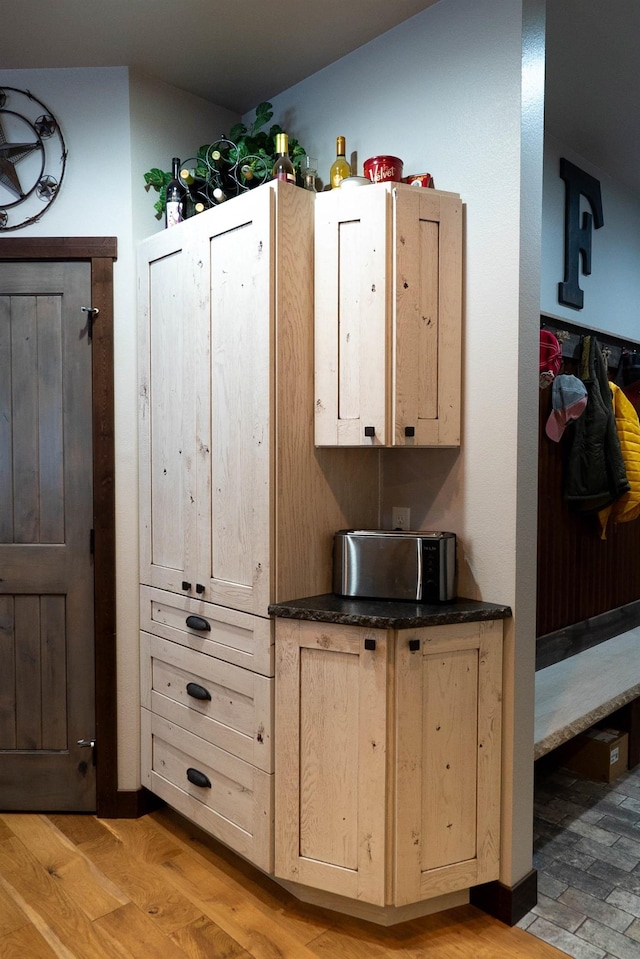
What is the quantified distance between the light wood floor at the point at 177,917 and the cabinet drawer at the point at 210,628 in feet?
2.31

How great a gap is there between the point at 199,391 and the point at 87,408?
55 cm

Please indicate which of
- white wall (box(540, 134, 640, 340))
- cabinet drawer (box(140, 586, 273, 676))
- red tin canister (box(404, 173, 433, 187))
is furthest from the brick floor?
red tin canister (box(404, 173, 433, 187))

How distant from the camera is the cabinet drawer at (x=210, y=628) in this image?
80.1 inches

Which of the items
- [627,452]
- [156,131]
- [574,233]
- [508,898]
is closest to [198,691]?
[508,898]

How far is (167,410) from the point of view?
7.89ft

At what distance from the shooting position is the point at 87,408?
253 centimetres

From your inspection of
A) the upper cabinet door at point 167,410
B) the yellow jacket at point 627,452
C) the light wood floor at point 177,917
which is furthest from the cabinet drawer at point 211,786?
the yellow jacket at point 627,452

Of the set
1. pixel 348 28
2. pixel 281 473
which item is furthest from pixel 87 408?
pixel 348 28

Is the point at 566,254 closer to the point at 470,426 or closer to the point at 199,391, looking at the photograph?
the point at 470,426

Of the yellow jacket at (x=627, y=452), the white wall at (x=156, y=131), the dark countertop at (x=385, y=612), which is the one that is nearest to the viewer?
the dark countertop at (x=385, y=612)

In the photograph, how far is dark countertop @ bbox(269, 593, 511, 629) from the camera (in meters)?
1.82

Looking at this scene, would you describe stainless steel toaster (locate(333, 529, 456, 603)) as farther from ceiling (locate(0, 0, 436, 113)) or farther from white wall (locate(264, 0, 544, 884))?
ceiling (locate(0, 0, 436, 113))

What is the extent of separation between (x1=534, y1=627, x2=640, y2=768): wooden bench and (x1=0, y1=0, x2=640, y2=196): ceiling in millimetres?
2293

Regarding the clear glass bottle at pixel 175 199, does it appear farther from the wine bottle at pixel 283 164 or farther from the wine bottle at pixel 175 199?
the wine bottle at pixel 283 164
